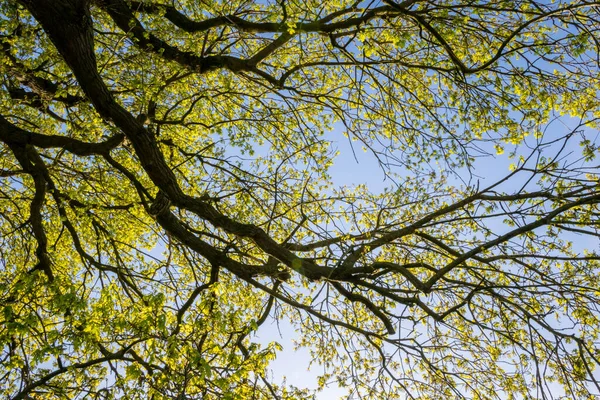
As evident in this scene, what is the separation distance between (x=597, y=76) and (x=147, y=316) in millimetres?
6506

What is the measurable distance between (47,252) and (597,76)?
828 cm

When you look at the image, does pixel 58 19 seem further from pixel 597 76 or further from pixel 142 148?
pixel 597 76

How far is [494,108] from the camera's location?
20.7 feet

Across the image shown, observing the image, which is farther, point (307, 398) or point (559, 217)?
point (307, 398)

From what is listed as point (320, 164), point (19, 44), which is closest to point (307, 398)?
point (320, 164)

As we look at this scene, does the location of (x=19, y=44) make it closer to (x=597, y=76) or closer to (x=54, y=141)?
(x=54, y=141)

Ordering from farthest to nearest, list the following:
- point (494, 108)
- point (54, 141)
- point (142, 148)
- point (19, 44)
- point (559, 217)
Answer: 1. point (19, 44)
2. point (494, 108)
3. point (54, 141)
4. point (142, 148)
5. point (559, 217)

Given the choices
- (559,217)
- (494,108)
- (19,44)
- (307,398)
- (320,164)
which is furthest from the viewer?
(320,164)

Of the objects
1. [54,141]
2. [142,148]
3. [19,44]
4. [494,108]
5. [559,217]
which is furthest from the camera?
[19,44]

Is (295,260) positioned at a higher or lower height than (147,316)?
higher

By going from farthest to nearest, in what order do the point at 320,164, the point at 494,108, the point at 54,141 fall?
the point at 320,164 → the point at 494,108 → the point at 54,141

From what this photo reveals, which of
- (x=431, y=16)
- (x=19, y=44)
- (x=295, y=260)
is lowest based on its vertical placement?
(x=295, y=260)

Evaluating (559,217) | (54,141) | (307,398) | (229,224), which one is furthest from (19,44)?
(559,217)

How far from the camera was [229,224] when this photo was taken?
5.37m
